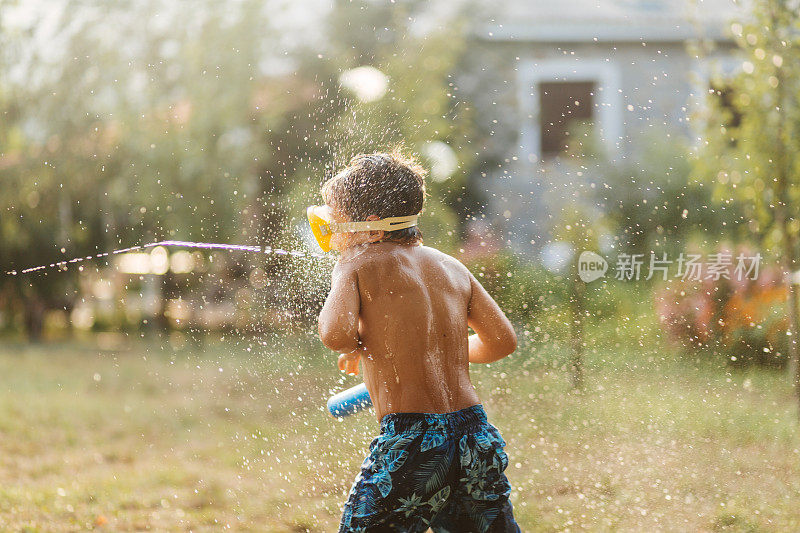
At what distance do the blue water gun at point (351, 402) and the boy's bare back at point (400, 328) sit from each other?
0.14 metres

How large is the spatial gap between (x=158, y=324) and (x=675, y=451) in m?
6.08

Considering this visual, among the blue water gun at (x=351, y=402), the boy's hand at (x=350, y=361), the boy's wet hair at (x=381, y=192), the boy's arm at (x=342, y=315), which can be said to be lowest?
the blue water gun at (x=351, y=402)

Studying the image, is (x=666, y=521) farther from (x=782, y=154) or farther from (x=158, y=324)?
(x=158, y=324)

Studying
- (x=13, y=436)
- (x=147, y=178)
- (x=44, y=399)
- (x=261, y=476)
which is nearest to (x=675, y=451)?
(x=261, y=476)

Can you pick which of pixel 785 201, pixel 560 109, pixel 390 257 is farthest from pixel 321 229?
pixel 560 109

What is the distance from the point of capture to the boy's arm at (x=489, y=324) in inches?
65.2

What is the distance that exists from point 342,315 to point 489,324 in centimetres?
33

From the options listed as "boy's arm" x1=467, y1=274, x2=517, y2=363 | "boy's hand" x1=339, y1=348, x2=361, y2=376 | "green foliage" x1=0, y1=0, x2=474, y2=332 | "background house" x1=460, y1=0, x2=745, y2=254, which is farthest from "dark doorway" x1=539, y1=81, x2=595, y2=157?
"boy's hand" x1=339, y1=348, x2=361, y2=376

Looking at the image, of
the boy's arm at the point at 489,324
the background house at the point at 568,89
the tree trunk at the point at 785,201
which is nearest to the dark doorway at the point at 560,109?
the background house at the point at 568,89

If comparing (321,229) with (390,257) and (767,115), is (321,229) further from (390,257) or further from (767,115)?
(767,115)

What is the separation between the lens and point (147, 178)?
287 inches

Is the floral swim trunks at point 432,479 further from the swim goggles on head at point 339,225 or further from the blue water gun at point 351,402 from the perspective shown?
the swim goggles on head at point 339,225

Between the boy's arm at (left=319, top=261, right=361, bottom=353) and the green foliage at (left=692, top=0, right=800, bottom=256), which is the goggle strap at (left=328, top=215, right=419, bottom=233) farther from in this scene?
the green foliage at (left=692, top=0, right=800, bottom=256)

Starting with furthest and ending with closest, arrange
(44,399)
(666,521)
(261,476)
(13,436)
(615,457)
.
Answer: (44,399)
(13,436)
(261,476)
(615,457)
(666,521)
